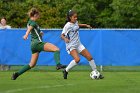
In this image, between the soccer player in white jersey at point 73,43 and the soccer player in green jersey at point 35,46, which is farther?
the soccer player in white jersey at point 73,43

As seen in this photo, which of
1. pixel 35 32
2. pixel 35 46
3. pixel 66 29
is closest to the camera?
pixel 35 46

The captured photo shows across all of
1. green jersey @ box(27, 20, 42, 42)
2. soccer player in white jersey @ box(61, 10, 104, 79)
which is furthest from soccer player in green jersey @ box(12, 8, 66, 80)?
soccer player in white jersey @ box(61, 10, 104, 79)

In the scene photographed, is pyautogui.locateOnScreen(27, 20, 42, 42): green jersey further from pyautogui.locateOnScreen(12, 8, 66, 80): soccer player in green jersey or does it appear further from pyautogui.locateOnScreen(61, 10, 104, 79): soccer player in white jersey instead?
pyautogui.locateOnScreen(61, 10, 104, 79): soccer player in white jersey

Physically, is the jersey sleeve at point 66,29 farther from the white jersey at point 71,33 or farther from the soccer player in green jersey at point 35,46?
the soccer player in green jersey at point 35,46

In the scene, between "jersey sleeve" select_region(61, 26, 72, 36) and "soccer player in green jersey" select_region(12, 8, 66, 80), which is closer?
"soccer player in green jersey" select_region(12, 8, 66, 80)

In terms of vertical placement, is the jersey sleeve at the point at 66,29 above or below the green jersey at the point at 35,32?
below

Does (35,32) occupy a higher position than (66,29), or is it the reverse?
(35,32)

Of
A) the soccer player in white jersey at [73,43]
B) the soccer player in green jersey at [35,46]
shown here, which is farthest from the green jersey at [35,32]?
the soccer player in white jersey at [73,43]

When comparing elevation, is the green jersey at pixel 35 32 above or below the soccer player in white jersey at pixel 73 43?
above

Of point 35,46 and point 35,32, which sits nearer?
point 35,46

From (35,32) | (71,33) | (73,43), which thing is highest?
(35,32)

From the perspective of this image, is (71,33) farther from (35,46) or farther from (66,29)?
(35,46)

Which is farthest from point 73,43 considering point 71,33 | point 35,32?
point 35,32

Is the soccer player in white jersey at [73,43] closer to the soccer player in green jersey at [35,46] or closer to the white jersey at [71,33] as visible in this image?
the white jersey at [71,33]
